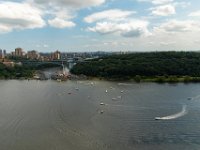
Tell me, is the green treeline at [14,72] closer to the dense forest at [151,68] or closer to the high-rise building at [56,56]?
the dense forest at [151,68]

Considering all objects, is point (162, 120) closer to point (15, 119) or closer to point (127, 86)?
point (15, 119)

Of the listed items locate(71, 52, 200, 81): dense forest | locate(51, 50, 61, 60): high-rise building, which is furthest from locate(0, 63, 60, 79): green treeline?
locate(51, 50, 61, 60): high-rise building

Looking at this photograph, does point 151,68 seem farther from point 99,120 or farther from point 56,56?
point 56,56

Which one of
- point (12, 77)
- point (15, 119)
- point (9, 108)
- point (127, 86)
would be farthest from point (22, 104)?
point (12, 77)

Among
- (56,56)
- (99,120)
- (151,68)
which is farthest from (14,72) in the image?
(99,120)

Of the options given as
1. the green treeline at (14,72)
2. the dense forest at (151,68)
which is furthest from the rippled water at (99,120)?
the green treeline at (14,72)
